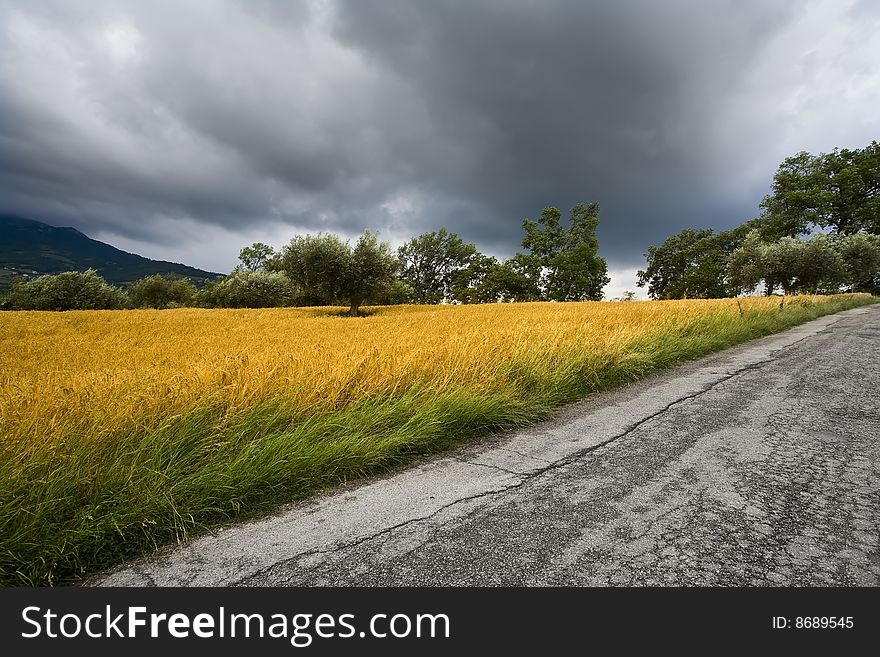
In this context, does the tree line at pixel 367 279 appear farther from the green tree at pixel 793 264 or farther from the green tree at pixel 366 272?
the green tree at pixel 793 264

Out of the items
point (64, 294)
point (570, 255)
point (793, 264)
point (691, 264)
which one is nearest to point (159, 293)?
point (64, 294)

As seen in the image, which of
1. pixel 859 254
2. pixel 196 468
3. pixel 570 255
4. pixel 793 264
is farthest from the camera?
pixel 570 255

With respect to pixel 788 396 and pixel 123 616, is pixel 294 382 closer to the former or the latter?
pixel 123 616

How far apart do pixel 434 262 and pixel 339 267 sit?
42.1 meters

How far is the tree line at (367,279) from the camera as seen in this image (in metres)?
25.0

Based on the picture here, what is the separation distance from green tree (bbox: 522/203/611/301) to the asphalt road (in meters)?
51.1

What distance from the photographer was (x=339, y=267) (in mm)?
24500

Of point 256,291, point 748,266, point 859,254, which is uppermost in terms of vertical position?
point 859,254

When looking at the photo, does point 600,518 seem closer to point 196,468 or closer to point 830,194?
point 196,468

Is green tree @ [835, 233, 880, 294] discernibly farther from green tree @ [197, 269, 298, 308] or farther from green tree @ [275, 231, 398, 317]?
green tree @ [197, 269, 298, 308]

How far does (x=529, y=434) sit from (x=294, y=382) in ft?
7.67

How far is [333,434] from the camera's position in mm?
3266

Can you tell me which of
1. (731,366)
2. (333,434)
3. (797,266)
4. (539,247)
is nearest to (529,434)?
(333,434)

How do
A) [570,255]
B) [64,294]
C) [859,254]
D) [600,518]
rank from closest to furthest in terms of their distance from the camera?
[600,518]
[859,254]
[64,294]
[570,255]
